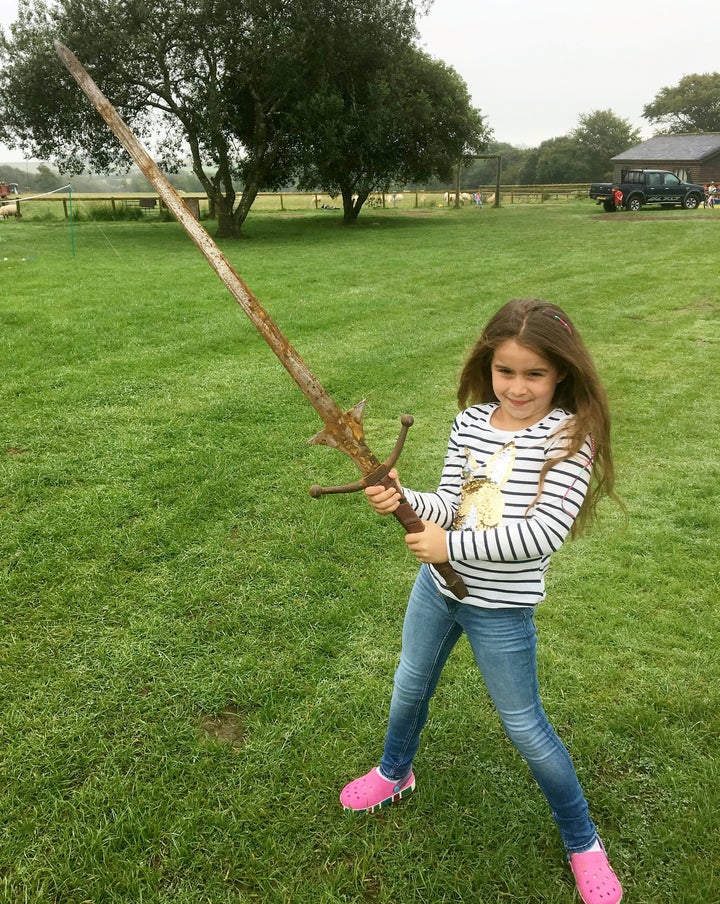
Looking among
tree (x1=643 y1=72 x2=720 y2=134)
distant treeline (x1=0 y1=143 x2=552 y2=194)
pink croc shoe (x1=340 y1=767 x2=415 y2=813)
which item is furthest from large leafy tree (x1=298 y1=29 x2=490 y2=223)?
tree (x1=643 y1=72 x2=720 y2=134)

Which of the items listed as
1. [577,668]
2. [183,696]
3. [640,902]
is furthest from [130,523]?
[640,902]

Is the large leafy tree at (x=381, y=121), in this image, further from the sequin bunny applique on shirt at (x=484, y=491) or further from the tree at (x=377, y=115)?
the sequin bunny applique on shirt at (x=484, y=491)

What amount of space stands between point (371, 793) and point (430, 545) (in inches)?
44.5

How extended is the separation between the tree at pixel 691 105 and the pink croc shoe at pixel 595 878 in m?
79.2

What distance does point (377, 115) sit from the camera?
21016 millimetres

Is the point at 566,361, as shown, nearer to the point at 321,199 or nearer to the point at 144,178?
the point at 144,178

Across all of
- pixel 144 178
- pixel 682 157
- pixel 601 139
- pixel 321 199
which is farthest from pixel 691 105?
pixel 144 178

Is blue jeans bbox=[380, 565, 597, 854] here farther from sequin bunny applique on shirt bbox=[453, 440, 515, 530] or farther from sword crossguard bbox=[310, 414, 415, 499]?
sword crossguard bbox=[310, 414, 415, 499]

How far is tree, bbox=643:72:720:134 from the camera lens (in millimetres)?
66938

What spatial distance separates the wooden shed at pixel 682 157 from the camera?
4181 centimetres

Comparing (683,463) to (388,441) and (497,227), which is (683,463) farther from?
(497,227)

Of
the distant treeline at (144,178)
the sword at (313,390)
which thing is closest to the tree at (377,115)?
the distant treeline at (144,178)

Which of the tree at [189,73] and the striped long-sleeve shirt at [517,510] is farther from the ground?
the tree at [189,73]

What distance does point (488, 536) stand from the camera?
191 centimetres
